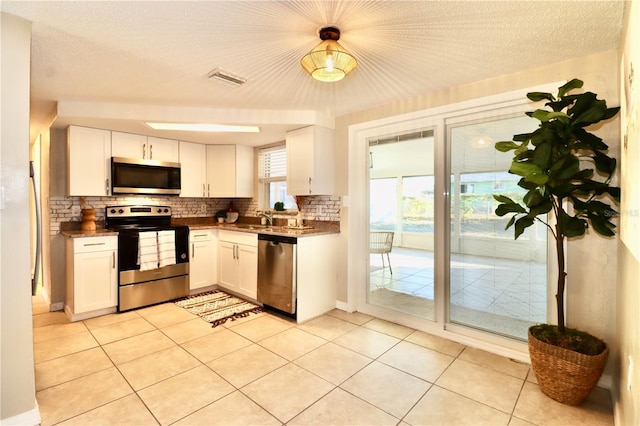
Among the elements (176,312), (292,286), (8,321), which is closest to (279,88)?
(292,286)

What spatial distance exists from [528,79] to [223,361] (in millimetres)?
3319

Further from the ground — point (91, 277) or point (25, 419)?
point (91, 277)

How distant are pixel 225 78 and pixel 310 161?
4.47 feet

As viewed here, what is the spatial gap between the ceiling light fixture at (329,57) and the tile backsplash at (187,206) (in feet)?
6.50

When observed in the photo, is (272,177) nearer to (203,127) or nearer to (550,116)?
(203,127)

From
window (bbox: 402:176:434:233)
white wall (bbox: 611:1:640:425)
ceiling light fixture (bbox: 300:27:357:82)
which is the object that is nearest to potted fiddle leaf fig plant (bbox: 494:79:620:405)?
white wall (bbox: 611:1:640:425)

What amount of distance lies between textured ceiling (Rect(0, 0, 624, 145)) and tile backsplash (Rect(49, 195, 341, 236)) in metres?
1.18

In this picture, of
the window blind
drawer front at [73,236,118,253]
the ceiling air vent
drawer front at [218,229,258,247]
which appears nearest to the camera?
the ceiling air vent

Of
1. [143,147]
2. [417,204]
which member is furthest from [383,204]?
[143,147]

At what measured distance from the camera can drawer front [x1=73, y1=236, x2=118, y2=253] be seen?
3354mm

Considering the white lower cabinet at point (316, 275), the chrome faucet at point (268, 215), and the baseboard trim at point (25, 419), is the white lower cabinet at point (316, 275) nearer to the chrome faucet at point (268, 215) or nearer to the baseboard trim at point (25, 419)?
the chrome faucet at point (268, 215)

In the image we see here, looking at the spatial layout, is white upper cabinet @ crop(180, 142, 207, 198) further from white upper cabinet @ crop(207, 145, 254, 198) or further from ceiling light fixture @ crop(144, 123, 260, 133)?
ceiling light fixture @ crop(144, 123, 260, 133)

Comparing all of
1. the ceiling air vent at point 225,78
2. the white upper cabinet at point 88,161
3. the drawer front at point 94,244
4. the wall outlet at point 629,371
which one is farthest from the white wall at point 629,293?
the white upper cabinet at point 88,161

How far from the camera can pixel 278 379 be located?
Result: 2.29 m
